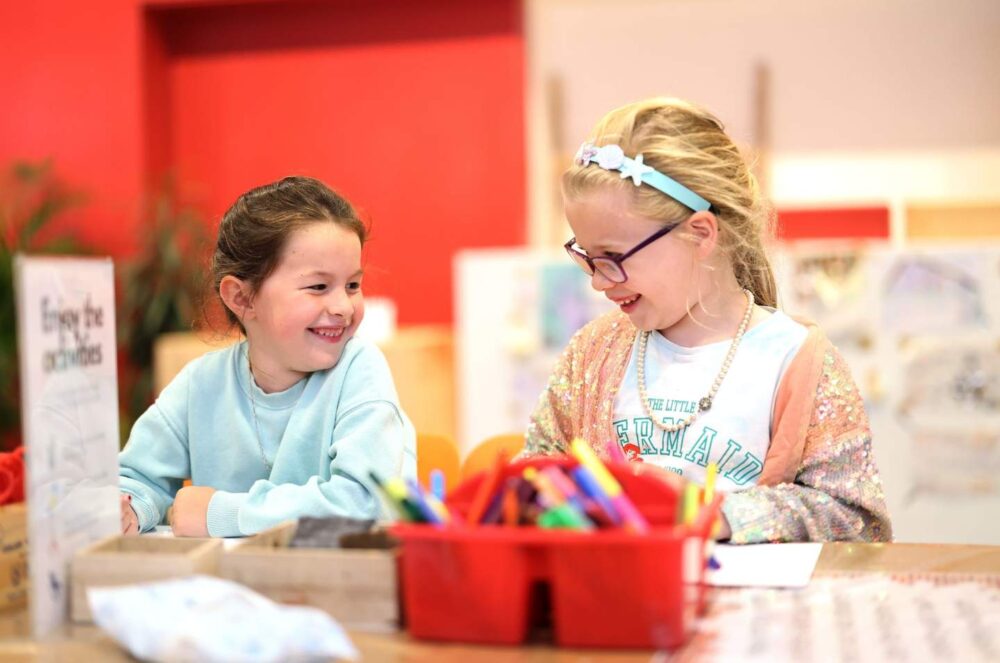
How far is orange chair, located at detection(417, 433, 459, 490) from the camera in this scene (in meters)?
1.74

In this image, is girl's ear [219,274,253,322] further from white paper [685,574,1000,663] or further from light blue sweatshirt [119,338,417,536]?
white paper [685,574,1000,663]

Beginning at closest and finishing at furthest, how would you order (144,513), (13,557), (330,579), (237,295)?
(330,579), (13,557), (144,513), (237,295)

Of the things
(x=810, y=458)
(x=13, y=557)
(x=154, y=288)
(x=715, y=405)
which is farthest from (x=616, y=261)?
(x=154, y=288)

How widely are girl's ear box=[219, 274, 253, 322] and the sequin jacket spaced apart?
0.43 meters

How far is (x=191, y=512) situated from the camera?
1.37 meters

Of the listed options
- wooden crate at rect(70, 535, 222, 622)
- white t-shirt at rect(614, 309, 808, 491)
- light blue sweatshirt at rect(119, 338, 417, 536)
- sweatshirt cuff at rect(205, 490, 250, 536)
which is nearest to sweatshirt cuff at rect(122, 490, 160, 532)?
light blue sweatshirt at rect(119, 338, 417, 536)

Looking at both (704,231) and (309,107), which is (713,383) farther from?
(309,107)

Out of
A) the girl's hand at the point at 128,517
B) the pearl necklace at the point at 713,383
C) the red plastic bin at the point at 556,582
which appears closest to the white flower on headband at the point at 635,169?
the pearl necklace at the point at 713,383

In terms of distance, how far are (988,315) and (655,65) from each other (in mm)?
2180

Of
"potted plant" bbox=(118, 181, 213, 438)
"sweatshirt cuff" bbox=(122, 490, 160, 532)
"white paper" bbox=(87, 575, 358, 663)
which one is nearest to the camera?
"white paper" bbox=(87, 575, 358, 663)

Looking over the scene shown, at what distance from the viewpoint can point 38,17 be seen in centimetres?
516

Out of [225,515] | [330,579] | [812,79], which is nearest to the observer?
[330,579]

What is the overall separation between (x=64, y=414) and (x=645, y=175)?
762mm

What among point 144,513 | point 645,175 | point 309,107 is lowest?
point 144,513
